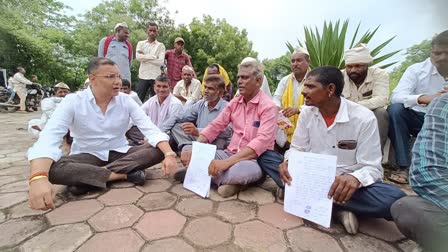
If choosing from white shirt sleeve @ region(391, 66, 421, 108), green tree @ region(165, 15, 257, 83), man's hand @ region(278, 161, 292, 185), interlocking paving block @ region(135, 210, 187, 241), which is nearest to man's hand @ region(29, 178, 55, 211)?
interlocking paving block @ region(135, 210, 187, 241)

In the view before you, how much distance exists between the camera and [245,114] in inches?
101

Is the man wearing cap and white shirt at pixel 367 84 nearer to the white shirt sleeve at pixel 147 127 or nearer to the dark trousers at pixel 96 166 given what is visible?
the white shirt sleeve at pixel 147 127

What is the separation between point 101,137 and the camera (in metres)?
2.45

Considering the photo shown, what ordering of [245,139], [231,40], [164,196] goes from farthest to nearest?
[231,40] < [245,139] < [164,196]

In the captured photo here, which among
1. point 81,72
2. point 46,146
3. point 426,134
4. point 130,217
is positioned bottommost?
point 130,217

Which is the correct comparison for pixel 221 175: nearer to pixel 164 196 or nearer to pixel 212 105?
pixel 164 196

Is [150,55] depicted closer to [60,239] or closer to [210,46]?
[60,239]

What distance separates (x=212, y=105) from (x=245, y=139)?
0.91m

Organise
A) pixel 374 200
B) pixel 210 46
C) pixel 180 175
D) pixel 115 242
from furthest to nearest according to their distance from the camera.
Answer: pixel 210 46 → pixel 180 175 → pixel 374 200 → pixel 115 242

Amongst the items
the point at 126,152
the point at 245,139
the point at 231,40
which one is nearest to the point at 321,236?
the point at 245,139

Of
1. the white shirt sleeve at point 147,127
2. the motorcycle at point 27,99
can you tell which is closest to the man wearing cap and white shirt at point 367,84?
the white shirt sleeve at point 147,127

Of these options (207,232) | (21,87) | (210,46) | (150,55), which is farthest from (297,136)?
(210,46)

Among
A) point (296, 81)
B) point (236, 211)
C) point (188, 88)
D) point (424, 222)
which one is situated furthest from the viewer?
point (188, 88)

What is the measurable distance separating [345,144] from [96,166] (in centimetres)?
212
